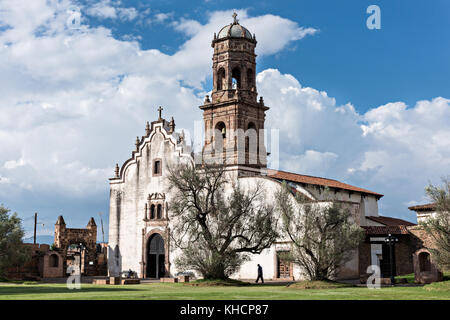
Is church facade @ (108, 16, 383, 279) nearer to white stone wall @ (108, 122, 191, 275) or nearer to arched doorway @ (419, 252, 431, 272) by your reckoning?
white stone wall @ (108, 122, 191, 275)

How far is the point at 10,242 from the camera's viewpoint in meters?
42.6

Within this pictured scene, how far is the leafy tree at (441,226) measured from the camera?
28109 mm

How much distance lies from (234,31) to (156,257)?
2122cm

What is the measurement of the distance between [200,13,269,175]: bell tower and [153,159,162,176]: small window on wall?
438cm

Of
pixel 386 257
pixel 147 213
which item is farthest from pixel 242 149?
pixel 386 257

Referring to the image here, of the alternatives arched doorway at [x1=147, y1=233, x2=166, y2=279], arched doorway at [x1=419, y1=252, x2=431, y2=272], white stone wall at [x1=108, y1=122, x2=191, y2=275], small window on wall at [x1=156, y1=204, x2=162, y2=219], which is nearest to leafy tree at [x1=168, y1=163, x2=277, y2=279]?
arched doorway at [x1=419, y1=252, x2=431, y2=272]

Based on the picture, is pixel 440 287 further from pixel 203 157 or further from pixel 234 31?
pixel 234 31

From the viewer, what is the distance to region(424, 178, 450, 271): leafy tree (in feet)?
92.2

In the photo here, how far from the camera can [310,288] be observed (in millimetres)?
29125

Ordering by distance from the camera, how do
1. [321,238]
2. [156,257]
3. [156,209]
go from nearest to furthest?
1. [321,238]
2. [156,257]
3. [156,209]

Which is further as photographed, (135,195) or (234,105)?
(135,195)

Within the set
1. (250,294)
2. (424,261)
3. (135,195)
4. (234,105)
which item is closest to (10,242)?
(135,195)

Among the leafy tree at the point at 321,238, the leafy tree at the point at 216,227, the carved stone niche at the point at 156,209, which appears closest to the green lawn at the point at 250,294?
the leafy tree at the point at 321,238
